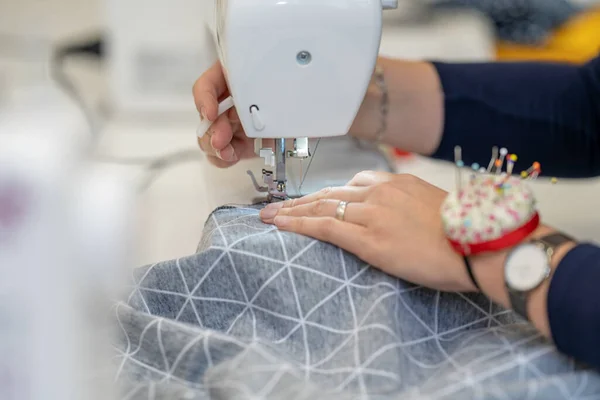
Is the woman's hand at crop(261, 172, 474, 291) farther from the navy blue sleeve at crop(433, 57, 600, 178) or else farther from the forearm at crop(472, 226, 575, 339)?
the navy blue sleeve at crop(433, 57, 600, 178)

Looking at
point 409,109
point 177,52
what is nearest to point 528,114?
point 409,109

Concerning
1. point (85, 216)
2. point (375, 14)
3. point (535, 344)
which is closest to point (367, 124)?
point (375, 14)

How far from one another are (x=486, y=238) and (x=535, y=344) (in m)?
0.10

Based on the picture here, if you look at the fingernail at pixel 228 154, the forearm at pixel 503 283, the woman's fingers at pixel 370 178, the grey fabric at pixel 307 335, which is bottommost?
the grey fabric at pixel 307 335

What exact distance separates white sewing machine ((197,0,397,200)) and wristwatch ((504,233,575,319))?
194 mm

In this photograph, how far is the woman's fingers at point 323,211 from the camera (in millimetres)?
612

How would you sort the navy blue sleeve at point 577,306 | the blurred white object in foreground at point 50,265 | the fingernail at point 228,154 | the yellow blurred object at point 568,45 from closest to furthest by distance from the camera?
the blurred white object in foreground at point 50,265 < the navy blue sleeve at point 577,306 < the fingernail at point 228,154 < the yellow blurred object at point 568,45

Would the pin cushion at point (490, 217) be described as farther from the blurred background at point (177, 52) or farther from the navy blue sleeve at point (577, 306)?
the blurred background at point (177, 52)

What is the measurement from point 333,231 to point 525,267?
16cm

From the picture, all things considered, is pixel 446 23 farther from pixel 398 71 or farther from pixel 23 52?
pixel 23 52

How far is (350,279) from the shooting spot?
0.58 metres

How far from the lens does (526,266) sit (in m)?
0.53

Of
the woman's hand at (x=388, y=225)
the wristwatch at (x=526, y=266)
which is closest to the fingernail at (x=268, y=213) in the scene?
the woman's hand at (x=388, y=225)

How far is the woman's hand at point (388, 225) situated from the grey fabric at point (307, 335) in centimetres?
2
